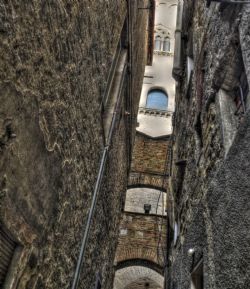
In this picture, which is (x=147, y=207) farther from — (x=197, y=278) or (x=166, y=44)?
(x=166, y=44)

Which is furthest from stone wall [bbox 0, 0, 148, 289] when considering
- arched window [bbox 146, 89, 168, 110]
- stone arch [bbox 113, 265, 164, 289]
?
arched window [bbox 146, 89, 168, 110]

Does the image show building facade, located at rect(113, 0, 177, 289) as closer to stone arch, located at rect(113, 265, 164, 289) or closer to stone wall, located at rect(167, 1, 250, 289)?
stone arch, located at rect(113, 265, 164, 289)

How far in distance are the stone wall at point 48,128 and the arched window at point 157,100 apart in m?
14.1

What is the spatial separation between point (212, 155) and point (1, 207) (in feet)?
7.68

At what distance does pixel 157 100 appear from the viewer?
61.3 ft

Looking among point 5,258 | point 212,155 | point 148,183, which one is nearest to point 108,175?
point 212,155

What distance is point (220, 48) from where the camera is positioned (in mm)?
3463

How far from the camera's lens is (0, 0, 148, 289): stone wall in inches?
72.0

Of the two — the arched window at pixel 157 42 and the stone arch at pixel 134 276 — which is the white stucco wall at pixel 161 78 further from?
the stone arch at pixel 134 276

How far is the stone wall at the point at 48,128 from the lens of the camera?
1829 millimetres

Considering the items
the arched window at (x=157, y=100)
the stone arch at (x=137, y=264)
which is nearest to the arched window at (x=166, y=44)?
the arched window at (x=157, y=100)

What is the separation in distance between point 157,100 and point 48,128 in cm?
1666

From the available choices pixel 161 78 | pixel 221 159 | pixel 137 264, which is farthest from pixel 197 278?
pixel 161 78

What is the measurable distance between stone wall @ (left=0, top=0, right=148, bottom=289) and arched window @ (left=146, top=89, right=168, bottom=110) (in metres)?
14.1
